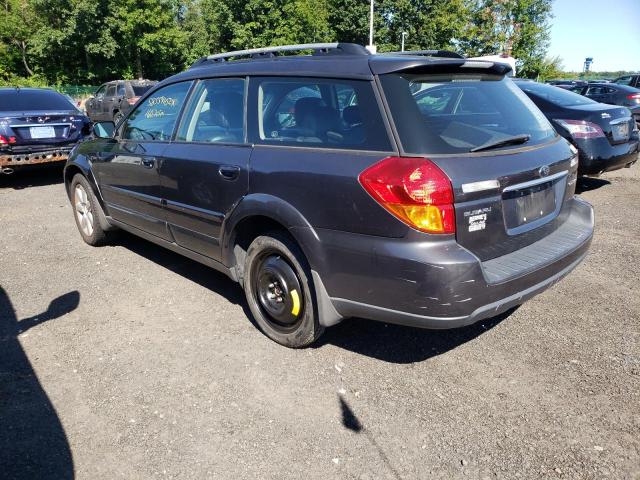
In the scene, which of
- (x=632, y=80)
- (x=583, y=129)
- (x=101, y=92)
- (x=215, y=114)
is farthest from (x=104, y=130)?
(x=632, y=80)

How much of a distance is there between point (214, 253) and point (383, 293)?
1.57 meters

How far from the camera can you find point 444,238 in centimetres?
254

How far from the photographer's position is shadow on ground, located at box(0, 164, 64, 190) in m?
8.76

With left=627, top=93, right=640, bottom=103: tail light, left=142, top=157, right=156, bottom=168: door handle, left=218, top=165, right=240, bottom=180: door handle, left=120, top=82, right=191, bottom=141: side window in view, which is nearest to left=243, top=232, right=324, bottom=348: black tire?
left=218, top=165, right=240, bottom=180: door handle

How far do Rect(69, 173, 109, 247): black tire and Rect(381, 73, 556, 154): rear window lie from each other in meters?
3.75

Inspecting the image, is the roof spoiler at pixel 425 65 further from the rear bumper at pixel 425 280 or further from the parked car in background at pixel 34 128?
the parked car in background at pixel 34 128

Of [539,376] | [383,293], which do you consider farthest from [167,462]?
[539,376]

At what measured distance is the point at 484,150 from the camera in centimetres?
274

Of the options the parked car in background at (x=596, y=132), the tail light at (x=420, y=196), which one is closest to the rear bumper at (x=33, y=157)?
the tail light at (x=420, y=196)

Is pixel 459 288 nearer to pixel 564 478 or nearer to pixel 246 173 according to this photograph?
pixel 564 478

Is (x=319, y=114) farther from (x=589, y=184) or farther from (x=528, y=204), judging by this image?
(x=589, y=184)

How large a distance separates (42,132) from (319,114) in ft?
23.0

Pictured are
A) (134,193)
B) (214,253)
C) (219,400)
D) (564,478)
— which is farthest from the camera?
(134,193)

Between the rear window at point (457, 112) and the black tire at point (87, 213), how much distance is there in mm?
3747
